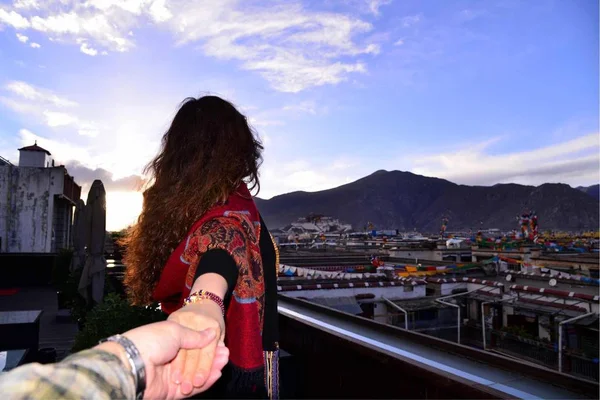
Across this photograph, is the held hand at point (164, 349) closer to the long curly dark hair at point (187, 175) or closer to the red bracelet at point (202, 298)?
the red bracelet at point (202, 298)

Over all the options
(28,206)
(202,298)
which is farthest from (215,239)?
(28,206)

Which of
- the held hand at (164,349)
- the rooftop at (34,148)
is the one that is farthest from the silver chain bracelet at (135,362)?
the rooftop at (34,148)

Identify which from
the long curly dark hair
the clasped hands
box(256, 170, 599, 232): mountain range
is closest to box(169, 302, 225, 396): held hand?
the clasped hands

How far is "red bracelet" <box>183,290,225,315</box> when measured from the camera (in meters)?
1.02

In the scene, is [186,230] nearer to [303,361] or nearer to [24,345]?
[303,361]

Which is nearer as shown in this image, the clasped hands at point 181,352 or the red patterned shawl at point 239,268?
the clasped hands at point 181,352

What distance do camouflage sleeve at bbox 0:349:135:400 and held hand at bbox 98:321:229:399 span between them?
0.03 m

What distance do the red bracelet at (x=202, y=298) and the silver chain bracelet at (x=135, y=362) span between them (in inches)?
12.5

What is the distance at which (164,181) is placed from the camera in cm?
154

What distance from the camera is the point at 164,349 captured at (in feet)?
2.43

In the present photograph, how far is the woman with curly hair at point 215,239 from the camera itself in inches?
50.5

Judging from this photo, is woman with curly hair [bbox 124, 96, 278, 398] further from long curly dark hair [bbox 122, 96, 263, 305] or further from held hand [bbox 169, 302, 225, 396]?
held hand [bbox 169, 302, 225, 396]

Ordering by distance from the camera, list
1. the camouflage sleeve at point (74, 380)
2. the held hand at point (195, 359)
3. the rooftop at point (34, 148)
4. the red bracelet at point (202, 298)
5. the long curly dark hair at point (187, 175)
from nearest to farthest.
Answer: the camouflage sleeve at point (74, 380) → the held hand at point (195, 359) → the red bracelet at point (202, 298) → the long curly dark hair at point (187, 175) → the rooftop at point (34, 148)

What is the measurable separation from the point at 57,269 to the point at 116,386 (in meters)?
11.2
